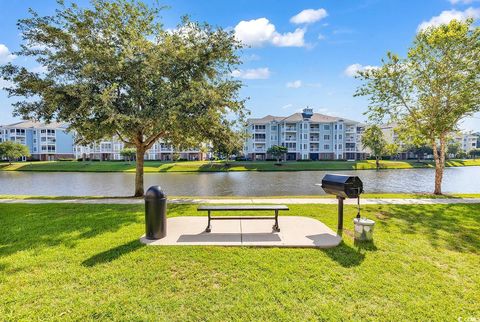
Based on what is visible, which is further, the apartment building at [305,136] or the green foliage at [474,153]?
the green foliage at [474,153]

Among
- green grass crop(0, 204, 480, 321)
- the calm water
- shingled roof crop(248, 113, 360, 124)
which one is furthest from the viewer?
shingled roof crop(248, 113, 360, 124)

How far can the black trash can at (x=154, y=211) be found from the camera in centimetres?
636

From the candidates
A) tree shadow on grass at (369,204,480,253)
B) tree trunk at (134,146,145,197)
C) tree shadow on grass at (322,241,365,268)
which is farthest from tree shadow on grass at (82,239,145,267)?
tree trunk at (134,146,145,197)

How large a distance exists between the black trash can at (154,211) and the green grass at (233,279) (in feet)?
1.95

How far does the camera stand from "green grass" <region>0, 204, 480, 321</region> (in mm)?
3791

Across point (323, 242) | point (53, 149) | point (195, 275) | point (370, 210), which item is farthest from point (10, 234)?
point (53, 149)

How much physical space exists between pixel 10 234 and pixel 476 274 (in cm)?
1132

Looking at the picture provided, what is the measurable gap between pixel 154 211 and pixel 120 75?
8.73 meters

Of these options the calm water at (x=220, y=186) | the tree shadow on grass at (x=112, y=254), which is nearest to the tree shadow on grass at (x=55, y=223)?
the tree shadow on grass at (x=112, y=254)

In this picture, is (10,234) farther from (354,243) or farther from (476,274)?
(476,274)

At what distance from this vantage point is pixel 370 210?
33.8 feet

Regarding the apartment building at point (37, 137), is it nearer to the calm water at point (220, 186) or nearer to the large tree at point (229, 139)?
the calm water at point (220, 186)

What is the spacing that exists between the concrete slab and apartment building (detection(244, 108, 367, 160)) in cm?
6207

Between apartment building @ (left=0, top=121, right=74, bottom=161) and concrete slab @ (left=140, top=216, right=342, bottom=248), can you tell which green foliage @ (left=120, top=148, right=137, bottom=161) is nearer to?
apartment building @ (left=0, top=121, right=74, bottom=161)
